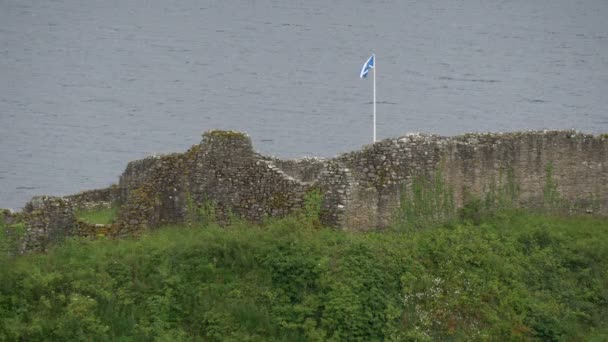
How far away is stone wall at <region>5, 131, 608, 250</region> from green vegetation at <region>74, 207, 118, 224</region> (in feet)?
0.88

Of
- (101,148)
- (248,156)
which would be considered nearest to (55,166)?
(101,148)

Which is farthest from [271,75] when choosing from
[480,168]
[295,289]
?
[295,289]

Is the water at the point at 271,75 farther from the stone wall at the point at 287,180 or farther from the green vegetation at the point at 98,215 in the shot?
the stone wall at the point at 287,180

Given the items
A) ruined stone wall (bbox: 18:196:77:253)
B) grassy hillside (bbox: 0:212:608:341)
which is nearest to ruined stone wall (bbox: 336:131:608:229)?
grassy hillside (bbox: 0:212:608:341)

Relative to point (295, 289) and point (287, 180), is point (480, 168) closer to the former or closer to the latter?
point (287, 180)

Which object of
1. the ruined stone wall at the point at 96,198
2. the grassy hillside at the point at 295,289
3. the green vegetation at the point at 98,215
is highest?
the ruined stone wall at the point at 96,198

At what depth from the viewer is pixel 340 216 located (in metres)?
31.5

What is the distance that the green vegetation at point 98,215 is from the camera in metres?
32.0

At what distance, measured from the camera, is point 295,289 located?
29.6 metres

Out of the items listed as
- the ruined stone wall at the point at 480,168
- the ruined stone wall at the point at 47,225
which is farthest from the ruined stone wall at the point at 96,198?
the ruined stone wall at the point at 480,168

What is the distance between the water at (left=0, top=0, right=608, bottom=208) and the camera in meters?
60.8

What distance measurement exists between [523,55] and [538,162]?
148 feet

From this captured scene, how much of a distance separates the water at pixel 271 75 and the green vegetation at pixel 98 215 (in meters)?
20.1

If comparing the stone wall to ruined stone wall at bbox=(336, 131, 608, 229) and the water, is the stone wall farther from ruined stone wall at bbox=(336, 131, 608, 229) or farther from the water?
the water
